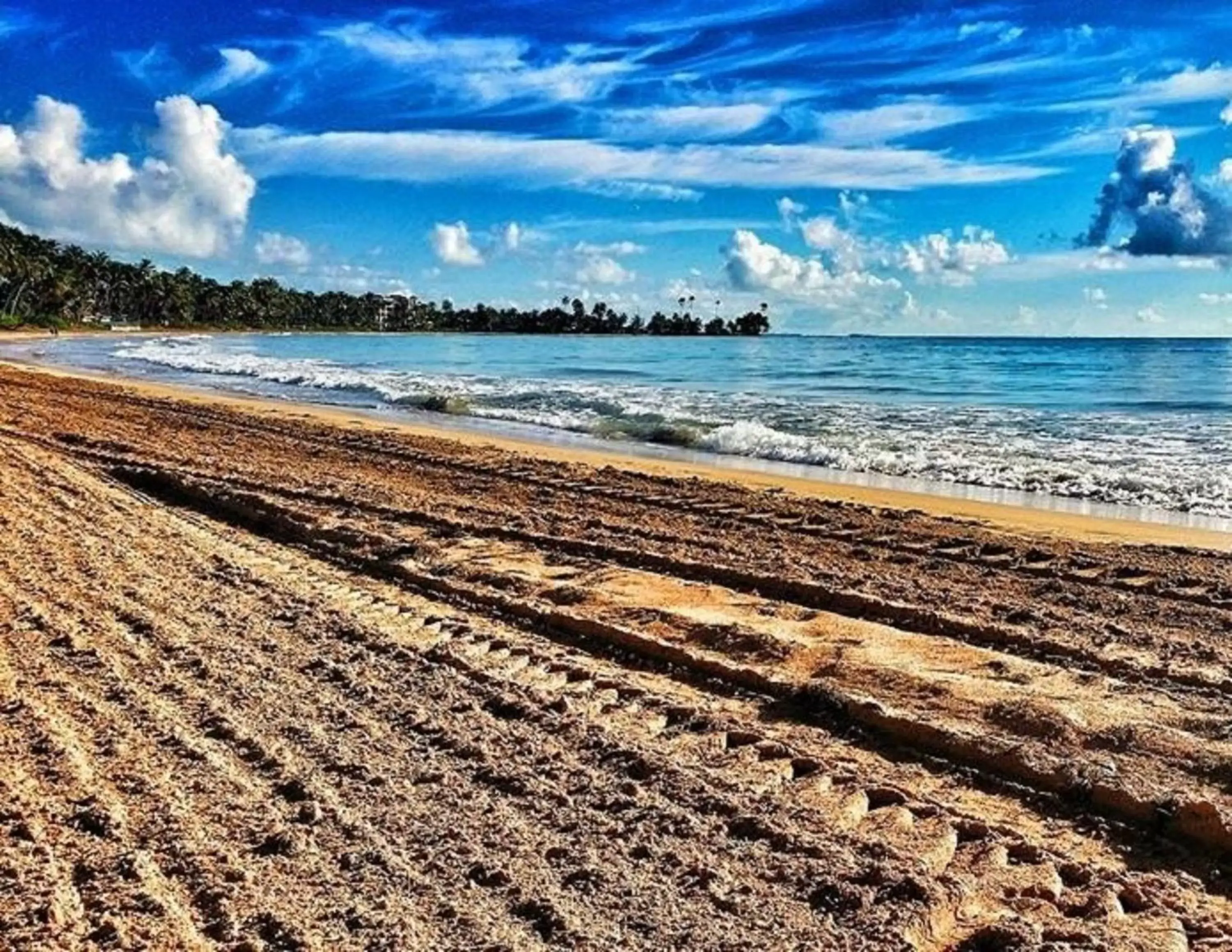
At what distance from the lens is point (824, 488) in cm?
1318

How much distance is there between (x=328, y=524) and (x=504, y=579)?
2524mm

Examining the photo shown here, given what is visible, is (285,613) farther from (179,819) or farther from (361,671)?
(179,819)

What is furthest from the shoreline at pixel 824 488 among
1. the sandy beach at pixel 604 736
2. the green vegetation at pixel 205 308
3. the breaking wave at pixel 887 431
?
the green vegetation at pixel 205 308

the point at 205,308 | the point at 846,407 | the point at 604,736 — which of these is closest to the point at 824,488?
the point at 604,736

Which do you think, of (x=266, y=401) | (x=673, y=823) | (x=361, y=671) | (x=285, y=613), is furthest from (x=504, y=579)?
(x=266, y=401)

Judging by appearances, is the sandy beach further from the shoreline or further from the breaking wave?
the breaking wave

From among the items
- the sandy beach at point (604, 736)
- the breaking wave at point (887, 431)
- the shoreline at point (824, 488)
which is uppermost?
the breaking wave at point (887, 431)

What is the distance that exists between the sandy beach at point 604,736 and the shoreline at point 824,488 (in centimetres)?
53

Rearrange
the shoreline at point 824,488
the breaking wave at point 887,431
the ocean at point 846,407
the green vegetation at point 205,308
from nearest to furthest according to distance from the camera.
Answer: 1. the shoreline at point 824,488
2. the breaking wave at point 887,431
3. the ocean at point 846,407
4. the green vegetation at point 205,308

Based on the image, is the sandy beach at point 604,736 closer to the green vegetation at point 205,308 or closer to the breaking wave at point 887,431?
the breaking wave at point 887,431

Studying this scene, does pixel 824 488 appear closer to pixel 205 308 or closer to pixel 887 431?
pixel 887 431

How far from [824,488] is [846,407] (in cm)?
1364

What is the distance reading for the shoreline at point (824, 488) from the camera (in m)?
10.3

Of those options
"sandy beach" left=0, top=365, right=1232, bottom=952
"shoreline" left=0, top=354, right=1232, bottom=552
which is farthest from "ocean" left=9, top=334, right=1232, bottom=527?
"sandy beach" left=0, top=365, right=1232, bottom=952
